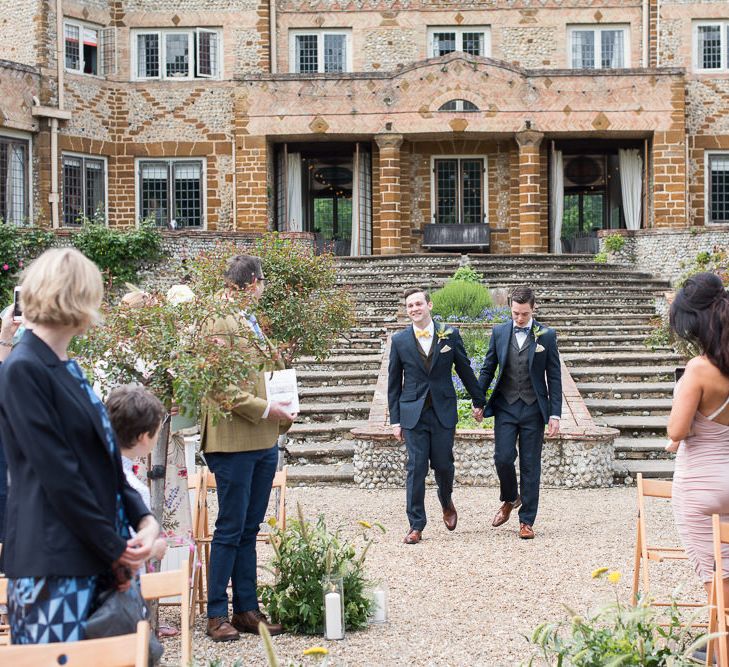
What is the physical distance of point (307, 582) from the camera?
5.98 m

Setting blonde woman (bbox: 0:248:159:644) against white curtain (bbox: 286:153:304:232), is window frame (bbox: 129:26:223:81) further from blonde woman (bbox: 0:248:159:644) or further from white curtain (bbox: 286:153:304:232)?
blonde woman (bbox: 0:248:159:644)

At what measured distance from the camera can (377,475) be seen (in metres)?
11.5

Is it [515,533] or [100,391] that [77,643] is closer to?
[100,391]

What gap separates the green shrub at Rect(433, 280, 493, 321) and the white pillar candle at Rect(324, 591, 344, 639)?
1133cm

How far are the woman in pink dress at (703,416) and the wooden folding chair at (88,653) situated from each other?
2666mm

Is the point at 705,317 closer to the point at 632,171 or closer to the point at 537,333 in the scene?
the point at 537,333

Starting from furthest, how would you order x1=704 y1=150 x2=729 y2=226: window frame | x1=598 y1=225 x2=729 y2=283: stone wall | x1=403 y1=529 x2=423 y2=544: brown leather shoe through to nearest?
x1=704 y1=150 x2=729 y2=226: window frame
x1=598 y1=225 x2=729 y2=283: stone wall
x1=403 y1=529 x2=423 y2=544: brown leather shoe

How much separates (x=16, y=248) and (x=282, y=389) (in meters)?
16.1

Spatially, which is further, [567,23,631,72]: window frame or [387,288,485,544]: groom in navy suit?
[567,23,631,72]: window frame

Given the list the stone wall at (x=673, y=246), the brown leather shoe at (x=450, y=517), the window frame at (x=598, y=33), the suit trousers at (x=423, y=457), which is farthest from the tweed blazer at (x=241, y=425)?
the window frame at (x=598, y=33)

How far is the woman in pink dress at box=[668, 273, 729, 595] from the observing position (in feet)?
15.8

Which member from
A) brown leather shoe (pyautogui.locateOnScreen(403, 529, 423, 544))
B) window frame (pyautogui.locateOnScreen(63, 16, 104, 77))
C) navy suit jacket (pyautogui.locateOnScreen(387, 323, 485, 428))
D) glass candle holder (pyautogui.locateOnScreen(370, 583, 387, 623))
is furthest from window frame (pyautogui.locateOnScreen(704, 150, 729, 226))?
glass candle holder (pyautogui.locateOnScreen(370, 583, 387, 623))

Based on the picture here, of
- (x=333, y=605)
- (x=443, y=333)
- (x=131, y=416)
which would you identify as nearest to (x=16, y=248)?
(x=443, y=333)

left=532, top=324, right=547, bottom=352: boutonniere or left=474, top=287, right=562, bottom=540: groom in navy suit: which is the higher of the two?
left=532, top=324, right=547, bottom=352: boutonniere
